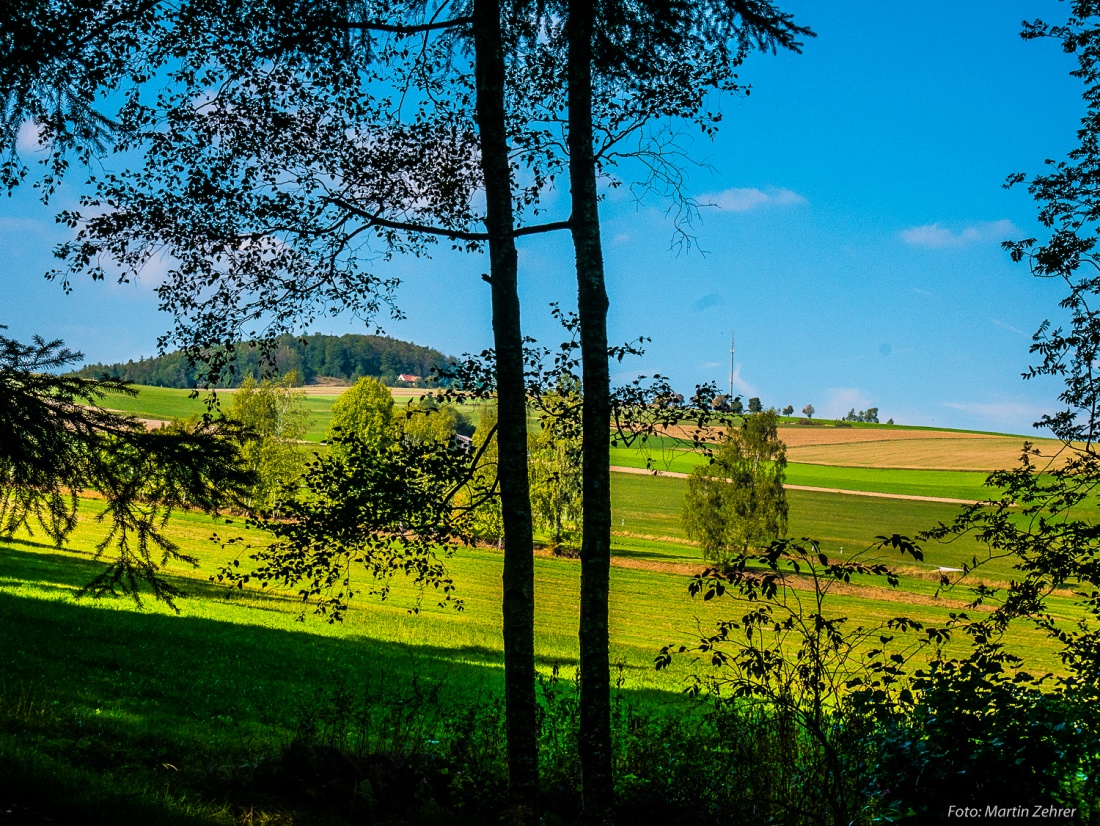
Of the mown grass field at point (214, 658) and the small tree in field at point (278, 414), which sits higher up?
the small tree in field at point (278, 414)

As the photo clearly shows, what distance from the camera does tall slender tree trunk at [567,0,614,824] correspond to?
6348 mm

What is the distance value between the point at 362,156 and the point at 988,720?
6.54m

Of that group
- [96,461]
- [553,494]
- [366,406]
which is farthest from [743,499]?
[96,461]

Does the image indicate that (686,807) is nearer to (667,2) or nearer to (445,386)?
(445,386)

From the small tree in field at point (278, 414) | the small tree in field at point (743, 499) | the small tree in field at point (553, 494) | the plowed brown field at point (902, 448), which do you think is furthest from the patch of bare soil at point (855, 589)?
the plowed brown field at point (902, 448)

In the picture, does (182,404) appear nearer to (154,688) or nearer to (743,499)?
(743,499)

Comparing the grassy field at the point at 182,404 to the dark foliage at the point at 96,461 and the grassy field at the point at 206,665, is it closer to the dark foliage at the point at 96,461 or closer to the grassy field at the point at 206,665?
the grassy field at the point at 206,665

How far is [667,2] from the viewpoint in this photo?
693 centimetres

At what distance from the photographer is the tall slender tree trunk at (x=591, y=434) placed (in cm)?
635

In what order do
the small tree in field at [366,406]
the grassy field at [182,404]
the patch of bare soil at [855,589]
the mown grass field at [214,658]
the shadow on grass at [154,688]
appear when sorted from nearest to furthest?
1. the shadow on grass at [154,688]
2. the mown grass field at [214,658]
3. the patch of bare soil at [855,589]
4. the small tree in field at [366,406]
5. the grassy field at [182,404]

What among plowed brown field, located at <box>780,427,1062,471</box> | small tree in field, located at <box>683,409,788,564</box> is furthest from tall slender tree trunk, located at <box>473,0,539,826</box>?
plowed brown field, located at <box>780,427,1062,471</box>

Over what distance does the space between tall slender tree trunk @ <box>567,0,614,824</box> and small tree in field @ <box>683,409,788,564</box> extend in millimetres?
41438

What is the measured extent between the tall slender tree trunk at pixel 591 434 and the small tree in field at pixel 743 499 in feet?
136

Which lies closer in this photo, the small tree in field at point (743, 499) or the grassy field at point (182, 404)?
the small tree in field at point (743, 499)
